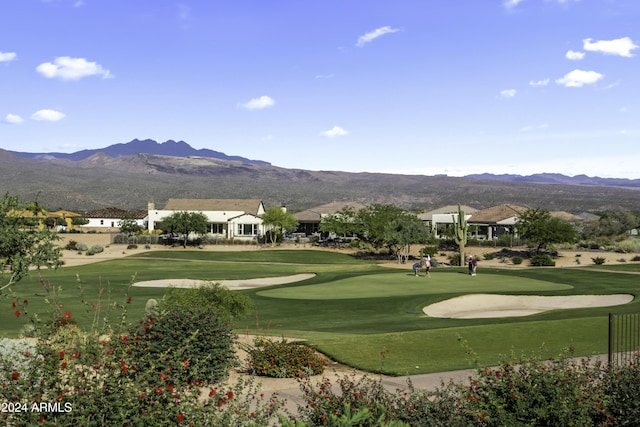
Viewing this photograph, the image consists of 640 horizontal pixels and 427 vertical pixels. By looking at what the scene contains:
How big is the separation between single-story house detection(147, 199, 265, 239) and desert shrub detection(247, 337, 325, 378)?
8498cm

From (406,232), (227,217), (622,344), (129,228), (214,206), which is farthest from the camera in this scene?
(214,206)

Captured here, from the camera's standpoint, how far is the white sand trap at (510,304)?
34319mm

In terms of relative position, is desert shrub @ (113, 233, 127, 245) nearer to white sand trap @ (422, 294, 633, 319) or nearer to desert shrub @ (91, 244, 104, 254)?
desert shrub @ (91, 244, 104, 254)

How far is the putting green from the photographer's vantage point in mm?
41281

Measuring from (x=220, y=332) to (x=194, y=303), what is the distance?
5471 mm

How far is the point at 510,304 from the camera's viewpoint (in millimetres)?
36781

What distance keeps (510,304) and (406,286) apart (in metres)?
9.66

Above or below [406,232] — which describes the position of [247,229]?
below

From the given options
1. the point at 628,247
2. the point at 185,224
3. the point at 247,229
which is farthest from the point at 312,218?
the point at 628,247

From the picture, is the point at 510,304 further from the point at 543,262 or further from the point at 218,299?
the point at 543,262

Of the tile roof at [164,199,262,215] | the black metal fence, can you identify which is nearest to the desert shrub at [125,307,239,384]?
the black metal fence

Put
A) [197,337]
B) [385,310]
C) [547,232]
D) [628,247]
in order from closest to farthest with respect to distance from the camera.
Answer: [197,337]
[385,310]
[547,232]
[628,247]

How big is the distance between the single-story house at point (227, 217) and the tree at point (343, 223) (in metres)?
13.0

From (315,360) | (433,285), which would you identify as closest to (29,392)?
(315,360)
